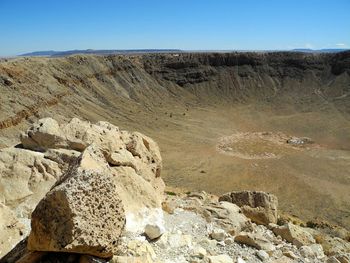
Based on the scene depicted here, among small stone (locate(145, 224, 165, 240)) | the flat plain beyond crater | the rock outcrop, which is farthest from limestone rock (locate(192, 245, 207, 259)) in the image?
the flat plain beyond crater

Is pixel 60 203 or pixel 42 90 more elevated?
pixel 60 203

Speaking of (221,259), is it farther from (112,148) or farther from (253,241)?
(112,148)

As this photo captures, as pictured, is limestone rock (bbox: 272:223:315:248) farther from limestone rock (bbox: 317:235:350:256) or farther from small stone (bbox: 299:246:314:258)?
limestone rock (bbox: 317:235:350:256)

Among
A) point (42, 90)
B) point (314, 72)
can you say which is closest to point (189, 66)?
point (314, 72)

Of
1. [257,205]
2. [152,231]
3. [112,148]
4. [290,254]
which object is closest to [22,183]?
[112,148]

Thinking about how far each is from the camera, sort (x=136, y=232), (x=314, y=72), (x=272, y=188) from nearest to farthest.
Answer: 1. (x=136, y=232)
2. (x=272, y=188)
3. (x=314, y=72)

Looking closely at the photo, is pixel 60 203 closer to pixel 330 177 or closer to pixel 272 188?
pixel 272 188
